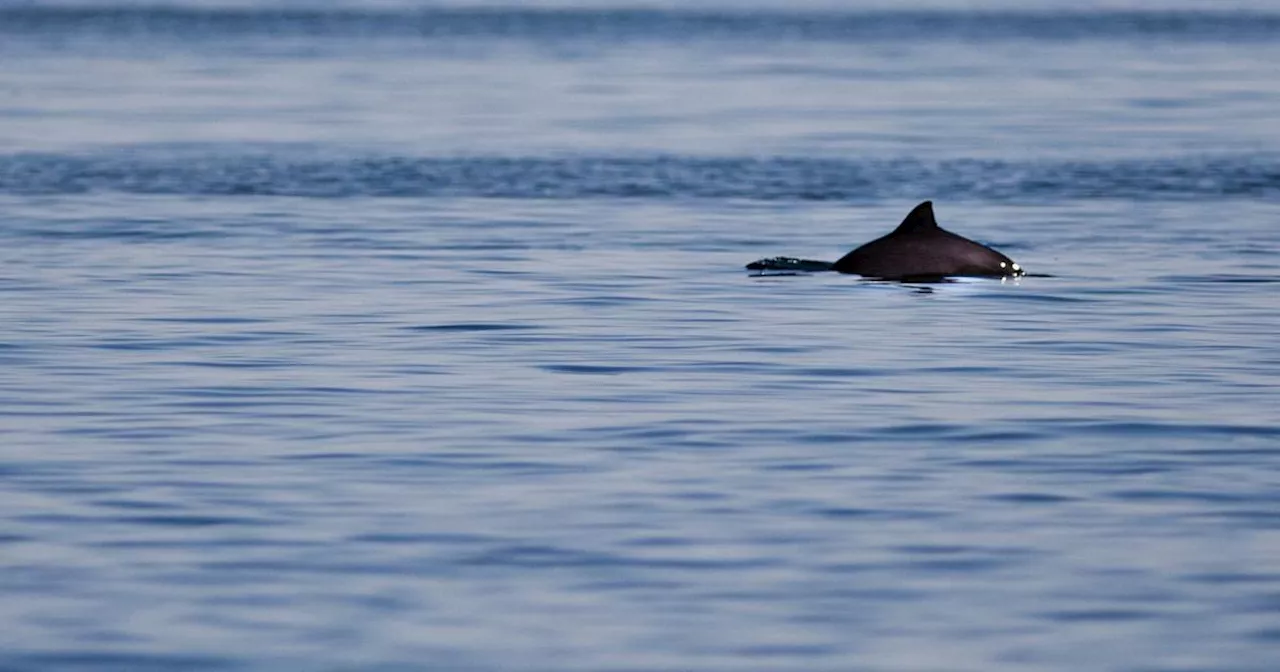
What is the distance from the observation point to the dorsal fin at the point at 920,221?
2534 cm

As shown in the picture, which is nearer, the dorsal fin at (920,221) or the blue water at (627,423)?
the blue water at (627,423)

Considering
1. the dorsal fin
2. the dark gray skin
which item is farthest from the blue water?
the dorsal fin

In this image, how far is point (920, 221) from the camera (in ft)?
83.9

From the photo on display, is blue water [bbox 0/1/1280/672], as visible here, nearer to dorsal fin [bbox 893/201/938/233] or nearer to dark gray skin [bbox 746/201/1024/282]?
dark gray skin [bbox 746/201/1024/282]

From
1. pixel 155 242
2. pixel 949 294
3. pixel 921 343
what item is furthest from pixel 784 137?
pixel 921 343

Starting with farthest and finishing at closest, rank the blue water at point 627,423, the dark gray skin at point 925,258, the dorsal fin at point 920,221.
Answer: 1. the dark gray skin at point 925,258
2. the dorsal fin at point 920,221
3. the blue water at point 627,423

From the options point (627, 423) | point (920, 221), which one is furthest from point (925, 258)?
point (627, 423)

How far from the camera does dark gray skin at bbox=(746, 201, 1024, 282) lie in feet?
83.9

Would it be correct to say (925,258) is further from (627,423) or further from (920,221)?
(627,423)

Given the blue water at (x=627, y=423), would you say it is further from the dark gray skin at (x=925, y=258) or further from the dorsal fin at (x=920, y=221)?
the dorsal fin at (x=920, y=221)

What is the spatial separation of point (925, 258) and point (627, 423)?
10090 millimetres

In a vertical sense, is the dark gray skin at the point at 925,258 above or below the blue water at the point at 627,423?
above

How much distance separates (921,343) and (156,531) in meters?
8.47

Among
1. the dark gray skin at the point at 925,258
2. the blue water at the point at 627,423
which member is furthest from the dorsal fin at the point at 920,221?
the blue water at the point at 627,423
